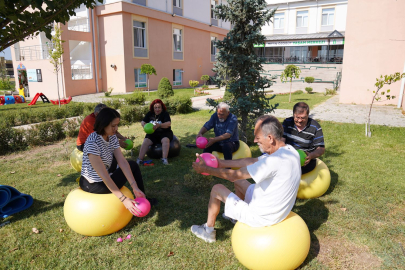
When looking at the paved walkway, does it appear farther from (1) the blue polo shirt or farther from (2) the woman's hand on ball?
(2) the woman's hand on ball

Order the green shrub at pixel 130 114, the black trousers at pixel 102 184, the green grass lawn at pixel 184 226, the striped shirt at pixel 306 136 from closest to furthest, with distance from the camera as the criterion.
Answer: the green grass lawn at pixel 184 226 → the black trousers at pixel 102 184 → the striped shirt at pixel 306 136 → the green shrub at pixel 130 114

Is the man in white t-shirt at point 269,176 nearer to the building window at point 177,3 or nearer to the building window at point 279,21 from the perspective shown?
the building window at point 177,3

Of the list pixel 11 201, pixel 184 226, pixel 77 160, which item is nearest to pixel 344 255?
pixel 184 226

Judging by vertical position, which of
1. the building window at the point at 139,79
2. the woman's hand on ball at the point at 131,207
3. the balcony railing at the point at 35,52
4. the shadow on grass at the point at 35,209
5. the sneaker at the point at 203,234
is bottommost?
the shadow on grass at the point at 35,209

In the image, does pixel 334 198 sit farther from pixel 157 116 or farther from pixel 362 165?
pixel 157 116

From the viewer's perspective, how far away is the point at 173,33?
28438 millimetres

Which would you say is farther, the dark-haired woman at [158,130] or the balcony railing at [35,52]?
the balcony railing at [35,52]

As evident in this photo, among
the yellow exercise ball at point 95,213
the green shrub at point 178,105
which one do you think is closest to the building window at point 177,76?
the green shrub at point 178,105

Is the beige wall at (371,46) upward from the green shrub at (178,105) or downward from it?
upward

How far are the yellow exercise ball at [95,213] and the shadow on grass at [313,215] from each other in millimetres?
2532

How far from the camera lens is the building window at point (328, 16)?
3957cm

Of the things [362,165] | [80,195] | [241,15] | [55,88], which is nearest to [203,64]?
[55,88]

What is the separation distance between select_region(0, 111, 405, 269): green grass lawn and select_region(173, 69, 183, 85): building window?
23798 millimetres

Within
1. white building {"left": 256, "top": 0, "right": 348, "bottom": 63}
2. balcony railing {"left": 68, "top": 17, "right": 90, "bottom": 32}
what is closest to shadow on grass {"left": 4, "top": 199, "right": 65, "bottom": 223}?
balcony railing {"left": 68, "top": 17, "right": 90, "bottom": 32}
